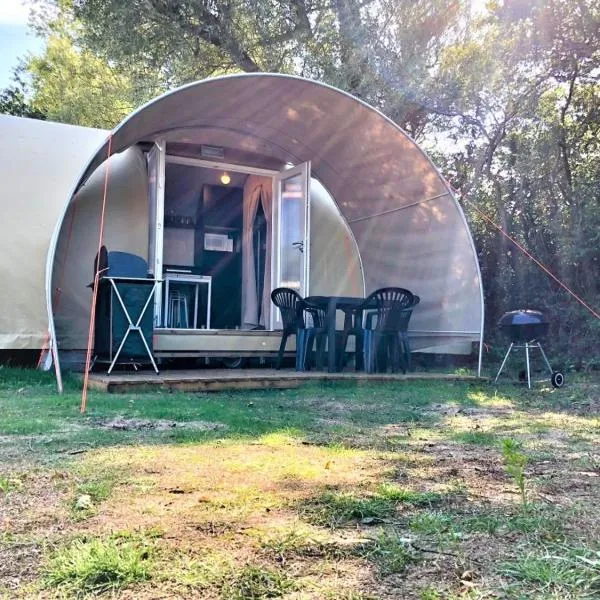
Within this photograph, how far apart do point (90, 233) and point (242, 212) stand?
8.64 feet

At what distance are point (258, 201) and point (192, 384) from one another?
376cm

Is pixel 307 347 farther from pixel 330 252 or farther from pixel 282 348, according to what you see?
pixel 330 252

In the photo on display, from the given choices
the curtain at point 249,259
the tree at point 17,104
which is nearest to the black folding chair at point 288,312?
the curtain at point 249,259

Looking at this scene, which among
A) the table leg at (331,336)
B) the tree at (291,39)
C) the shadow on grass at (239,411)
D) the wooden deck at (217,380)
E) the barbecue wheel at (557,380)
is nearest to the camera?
the shadow on grass at (239,411)

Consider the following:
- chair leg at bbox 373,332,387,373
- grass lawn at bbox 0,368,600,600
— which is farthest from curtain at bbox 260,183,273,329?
grass lawn at bbox 0,368,600,600

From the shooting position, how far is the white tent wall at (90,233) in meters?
6.05

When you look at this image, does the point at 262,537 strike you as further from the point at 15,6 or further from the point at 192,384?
the point at 15,6

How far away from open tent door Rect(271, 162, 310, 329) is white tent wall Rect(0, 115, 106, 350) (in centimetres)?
237

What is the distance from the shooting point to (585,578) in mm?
1238

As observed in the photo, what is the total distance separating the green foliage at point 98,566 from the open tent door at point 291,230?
562 cm

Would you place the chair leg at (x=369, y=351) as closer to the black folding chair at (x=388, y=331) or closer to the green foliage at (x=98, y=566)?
the black folding chair at (x=388, y=331)

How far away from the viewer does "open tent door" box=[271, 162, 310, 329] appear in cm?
698

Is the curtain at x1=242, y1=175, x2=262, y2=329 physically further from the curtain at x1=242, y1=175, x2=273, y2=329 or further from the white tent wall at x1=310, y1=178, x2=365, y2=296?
the white tent wall at x1=310, y1=178, x2=365, y2=296

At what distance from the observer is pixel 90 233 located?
245 inches
